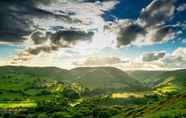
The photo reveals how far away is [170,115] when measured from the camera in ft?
461

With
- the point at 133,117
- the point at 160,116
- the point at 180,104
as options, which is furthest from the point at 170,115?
the point at 133,117

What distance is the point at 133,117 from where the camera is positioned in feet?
631

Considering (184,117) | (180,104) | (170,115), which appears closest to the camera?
(184,117)

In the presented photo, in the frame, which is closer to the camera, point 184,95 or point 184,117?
point 184,117

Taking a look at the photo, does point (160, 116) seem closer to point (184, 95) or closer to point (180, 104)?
point (180, 104)

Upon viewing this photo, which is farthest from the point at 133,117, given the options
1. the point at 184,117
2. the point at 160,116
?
the point at 184,117

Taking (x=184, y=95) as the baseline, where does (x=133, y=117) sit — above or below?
below

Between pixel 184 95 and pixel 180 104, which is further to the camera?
pixel 184 95

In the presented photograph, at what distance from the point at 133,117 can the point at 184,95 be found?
117ft

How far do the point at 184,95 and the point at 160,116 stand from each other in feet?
184

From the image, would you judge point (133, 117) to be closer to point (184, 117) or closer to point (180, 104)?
point (180, 104)

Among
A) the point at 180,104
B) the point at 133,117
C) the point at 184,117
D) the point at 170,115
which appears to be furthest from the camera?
the point at 133,117

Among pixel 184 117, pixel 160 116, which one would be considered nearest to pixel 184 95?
pixel 160 116

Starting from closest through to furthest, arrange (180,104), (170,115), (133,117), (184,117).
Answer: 1. (184,117)
2. (170,115)
3. (180,104)
4. (133,117)
